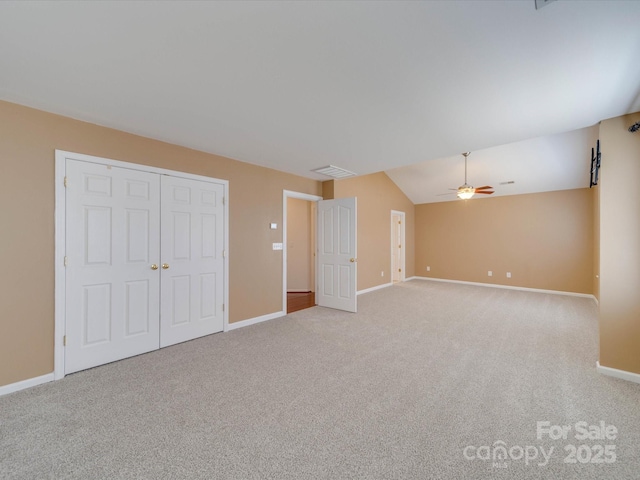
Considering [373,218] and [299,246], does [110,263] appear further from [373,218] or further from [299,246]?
[373,218]

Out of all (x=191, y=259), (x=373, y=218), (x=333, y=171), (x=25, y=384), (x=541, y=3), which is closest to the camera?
(x=541, y=3)

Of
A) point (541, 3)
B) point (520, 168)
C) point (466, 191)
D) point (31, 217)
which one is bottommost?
point (31, 217)

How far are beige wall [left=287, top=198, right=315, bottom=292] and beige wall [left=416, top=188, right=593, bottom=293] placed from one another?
4100 millimetres

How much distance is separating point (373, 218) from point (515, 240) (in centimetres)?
378

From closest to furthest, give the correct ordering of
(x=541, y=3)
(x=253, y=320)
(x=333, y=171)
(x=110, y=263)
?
1. (x=541, y=3)
2. (x=110, y=263)
3. (x=253, y=320)
4. (x=333, y=171)

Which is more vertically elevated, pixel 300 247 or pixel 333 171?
pixel 333 171

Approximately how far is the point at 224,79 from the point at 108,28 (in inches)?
27.0

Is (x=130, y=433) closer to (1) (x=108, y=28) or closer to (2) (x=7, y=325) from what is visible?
(2) (x=7, y=325)

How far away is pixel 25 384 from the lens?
2312 millimetres

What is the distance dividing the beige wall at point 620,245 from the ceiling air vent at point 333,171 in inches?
123

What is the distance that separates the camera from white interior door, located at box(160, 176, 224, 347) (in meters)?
3.21

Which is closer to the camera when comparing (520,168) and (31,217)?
(31,217)

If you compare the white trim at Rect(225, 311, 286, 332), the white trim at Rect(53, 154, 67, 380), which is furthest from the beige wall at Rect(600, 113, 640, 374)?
the white trim at Rect(53, 154, 67, 380)

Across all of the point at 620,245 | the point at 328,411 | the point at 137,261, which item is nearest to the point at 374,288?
the point at 620,245
